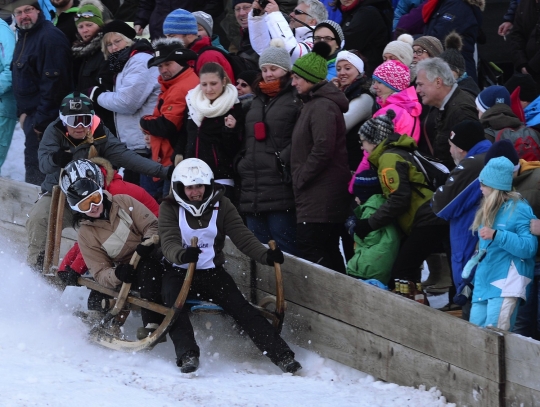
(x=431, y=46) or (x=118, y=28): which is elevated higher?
(x=431, y=46)

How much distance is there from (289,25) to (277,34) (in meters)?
0.77

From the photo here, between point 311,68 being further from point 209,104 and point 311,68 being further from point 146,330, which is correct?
point 146,330

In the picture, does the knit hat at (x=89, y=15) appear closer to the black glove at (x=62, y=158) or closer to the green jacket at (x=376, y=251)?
the black glove at (x=62, y=158)

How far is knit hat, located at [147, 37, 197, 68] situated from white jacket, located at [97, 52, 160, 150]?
20.3 inches

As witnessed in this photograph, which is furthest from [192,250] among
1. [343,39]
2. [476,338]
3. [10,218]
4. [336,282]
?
[10,218]

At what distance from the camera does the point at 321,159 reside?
7566 millimetres

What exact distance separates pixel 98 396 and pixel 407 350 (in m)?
2.03

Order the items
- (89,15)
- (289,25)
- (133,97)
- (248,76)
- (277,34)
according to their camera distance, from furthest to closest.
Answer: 1. (89,15)
2. (289,25)
3. (133,97)
4. (277,34)
5. (248,76)

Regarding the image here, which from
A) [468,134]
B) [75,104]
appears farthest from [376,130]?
[75,104]

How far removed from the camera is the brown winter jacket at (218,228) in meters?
7.23

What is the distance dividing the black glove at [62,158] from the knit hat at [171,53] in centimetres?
119

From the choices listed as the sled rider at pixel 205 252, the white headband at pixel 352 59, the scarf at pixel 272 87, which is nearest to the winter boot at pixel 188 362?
the sled rider at pixel 205 252

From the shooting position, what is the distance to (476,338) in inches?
233

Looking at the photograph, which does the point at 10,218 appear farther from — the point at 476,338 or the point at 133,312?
the point at 476,338
